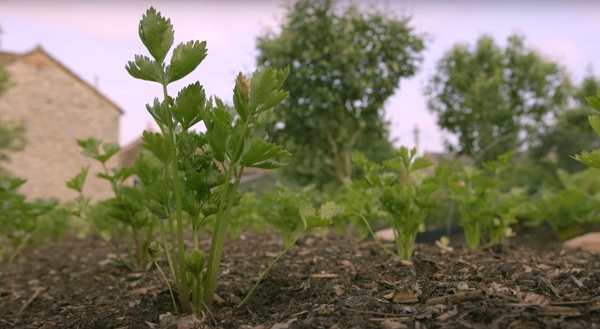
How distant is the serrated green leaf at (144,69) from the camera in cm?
158

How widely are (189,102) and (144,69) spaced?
0.59 ft

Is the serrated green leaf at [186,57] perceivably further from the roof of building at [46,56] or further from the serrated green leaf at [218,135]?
the roof of building at [46,56]

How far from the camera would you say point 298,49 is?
32.0 feet

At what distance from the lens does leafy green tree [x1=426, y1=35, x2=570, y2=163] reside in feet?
79.7

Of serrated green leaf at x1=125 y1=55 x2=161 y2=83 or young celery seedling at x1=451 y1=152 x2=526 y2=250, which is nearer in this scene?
serrated green leaf at x1=125 y1=55 x2=161 y2=83

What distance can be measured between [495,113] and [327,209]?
24080mm

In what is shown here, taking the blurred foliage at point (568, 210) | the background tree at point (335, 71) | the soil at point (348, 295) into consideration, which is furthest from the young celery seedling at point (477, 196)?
the background tree at point (335, 71)

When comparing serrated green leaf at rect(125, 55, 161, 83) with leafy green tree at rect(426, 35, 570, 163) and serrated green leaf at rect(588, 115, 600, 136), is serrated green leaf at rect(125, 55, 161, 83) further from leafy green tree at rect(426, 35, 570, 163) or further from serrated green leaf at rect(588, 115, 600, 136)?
leafy green tree at rect(426, 35, 570, 163)

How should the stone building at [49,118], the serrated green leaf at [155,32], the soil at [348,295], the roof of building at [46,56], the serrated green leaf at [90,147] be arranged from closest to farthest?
the soil at [348,295]
the serrated green leaf at [155,32]
the serrated green leaf at [90,147]
the stone building at [49,118]
the roof of building at [46,56]

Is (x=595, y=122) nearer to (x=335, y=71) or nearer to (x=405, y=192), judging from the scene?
(x=405, y=192)

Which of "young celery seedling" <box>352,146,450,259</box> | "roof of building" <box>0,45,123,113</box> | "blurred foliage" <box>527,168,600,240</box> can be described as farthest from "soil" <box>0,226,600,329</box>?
"roof of building" <box>0,45,123,113</box>

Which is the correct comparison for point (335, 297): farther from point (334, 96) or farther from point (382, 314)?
point (334, 96)

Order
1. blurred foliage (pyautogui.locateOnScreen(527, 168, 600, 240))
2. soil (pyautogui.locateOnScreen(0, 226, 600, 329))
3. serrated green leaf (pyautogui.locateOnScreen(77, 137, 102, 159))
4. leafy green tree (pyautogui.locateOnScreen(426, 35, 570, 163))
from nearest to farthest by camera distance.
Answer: soil (pyautogui.locateOnScreen(0, 226, 600, 329)), serrated green leaf (pyautogui.locateOnScreen(77, 137, 102, 159)), blurred foliage (pyautogui.locateOnScreen(527, 168, 600, 240)), leafy green tree (pyautogui.locateOnScreen(426, 35, 570, 163))

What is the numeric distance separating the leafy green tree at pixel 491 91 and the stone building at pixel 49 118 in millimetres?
16874
